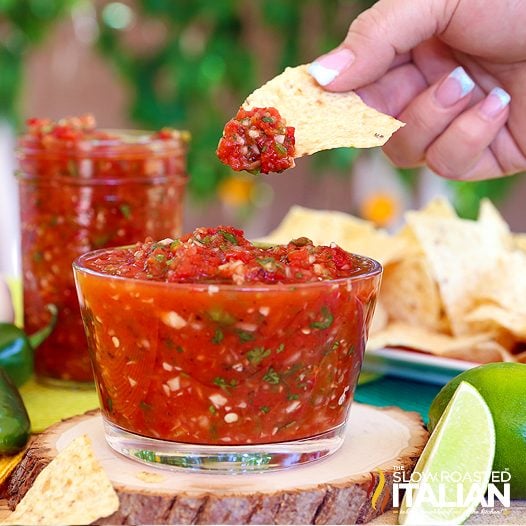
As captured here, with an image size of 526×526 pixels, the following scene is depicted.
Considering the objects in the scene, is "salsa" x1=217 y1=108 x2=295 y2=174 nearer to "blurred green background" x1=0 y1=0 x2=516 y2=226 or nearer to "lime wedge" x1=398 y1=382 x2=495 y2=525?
"lime wedge" x1=398 y1=382 x2=495 y2=525

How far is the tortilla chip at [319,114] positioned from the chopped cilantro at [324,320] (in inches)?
16.4

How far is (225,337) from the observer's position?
1519mm

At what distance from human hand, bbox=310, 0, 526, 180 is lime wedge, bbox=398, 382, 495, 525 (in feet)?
2.92

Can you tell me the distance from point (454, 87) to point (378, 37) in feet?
0.92

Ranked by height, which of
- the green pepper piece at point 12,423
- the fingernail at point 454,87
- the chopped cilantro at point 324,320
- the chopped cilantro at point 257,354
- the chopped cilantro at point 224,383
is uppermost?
the fingernail at point 454,87

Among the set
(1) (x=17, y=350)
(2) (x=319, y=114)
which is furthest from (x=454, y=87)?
(1) (x=17, y=350)

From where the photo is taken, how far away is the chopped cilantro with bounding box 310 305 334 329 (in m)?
1.56

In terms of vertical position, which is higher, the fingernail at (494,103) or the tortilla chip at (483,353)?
the fingernail at (494,103)

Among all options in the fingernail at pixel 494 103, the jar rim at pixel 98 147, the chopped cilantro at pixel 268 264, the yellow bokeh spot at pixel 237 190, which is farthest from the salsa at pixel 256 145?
the yellow bokeh spot at pixel 237 190

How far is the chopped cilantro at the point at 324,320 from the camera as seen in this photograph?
1564 millimetres

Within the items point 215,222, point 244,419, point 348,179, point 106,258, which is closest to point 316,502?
point 244,419

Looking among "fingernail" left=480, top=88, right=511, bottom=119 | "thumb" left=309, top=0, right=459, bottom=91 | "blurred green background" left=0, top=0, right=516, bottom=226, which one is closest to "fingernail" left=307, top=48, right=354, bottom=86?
"thumb" left=309, top=0, right=459, bottom=91

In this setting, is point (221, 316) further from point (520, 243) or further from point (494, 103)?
point (520, 243)

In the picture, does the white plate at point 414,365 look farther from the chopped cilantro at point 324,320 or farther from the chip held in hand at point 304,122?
the chopped cilantro at point 324,320
